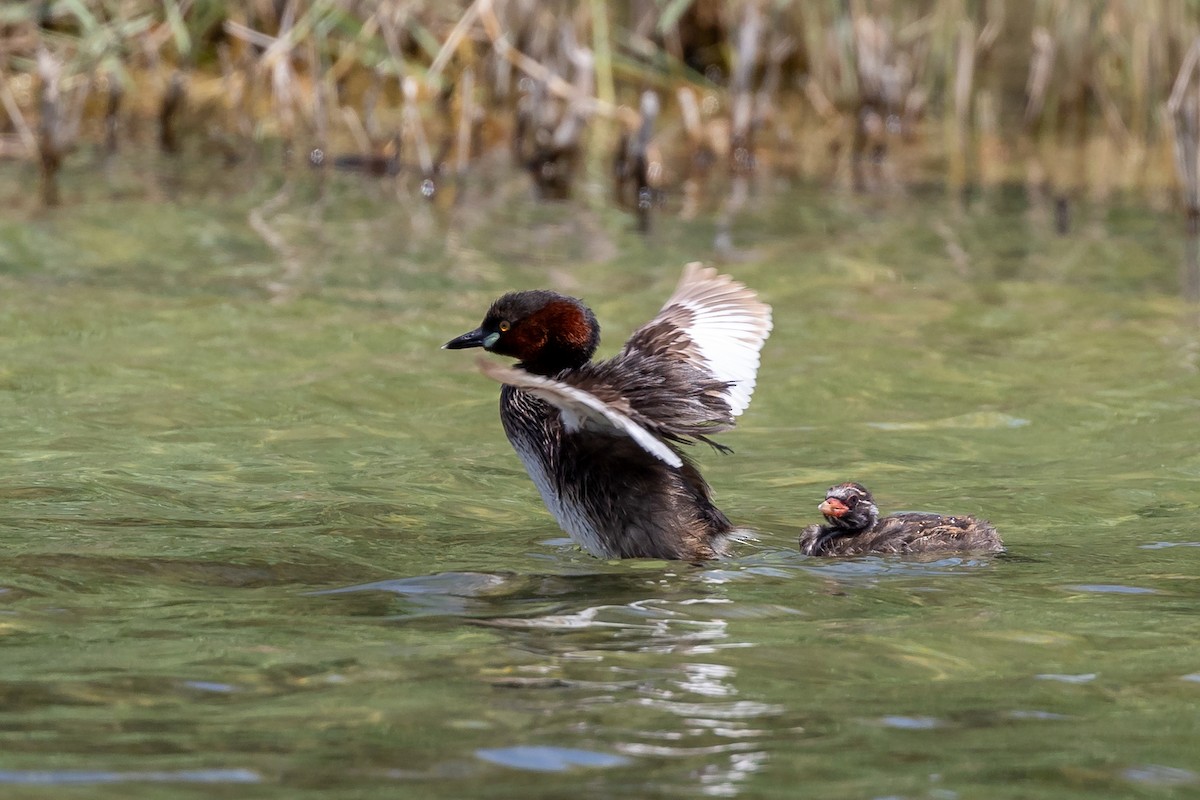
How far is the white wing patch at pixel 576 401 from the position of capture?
5.00 metres

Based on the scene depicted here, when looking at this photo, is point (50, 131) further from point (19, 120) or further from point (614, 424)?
point (614, 424)

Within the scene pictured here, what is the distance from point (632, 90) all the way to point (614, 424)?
39.4ft

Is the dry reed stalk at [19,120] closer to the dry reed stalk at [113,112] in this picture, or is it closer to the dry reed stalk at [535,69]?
the dry reed stalk at [113,112]

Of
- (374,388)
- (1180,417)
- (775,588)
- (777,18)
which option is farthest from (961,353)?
(777,18)

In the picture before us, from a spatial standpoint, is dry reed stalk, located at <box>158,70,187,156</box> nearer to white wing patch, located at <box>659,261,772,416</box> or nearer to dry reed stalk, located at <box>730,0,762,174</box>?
dry reed stalk, located at <box>730,0,762,174</box>

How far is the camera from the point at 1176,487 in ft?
22.8

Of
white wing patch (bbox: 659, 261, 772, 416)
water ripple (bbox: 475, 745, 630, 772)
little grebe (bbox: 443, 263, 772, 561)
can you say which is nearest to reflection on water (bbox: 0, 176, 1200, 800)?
water ripple (bbox: 475, 745, 630, 772)

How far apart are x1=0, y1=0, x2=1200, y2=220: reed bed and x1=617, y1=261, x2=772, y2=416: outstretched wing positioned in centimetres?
582

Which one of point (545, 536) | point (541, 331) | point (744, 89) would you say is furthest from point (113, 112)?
Answer: point (545, 536)

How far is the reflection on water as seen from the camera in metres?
3.87

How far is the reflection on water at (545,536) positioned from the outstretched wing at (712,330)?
59cm

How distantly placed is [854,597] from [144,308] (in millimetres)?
5239

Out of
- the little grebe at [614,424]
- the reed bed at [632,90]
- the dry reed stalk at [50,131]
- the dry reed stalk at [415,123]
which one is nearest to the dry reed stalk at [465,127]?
the reed bed at [632,90]

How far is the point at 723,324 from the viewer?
22.9 ft
